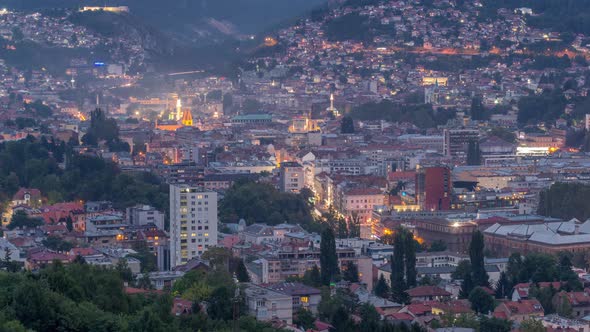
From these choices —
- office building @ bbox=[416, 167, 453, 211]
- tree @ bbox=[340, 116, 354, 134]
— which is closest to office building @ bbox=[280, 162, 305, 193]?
office building @ bbox=[416, 167, 453, 211]

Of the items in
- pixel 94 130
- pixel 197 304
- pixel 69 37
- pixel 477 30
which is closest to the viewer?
pixel 197 304

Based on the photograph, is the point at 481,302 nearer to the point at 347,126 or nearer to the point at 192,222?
the point at 192,222

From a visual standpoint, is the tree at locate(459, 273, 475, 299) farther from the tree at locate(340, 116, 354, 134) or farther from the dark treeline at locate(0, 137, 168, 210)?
the tree at locate(340, 116, 354, 134)

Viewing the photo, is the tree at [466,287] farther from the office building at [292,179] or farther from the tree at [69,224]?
the office building at [292,179]

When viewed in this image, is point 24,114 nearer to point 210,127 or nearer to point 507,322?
point 210,127

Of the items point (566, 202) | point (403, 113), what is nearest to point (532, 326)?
point (566, 202)

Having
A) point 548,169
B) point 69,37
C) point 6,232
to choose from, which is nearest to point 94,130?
point 548,169

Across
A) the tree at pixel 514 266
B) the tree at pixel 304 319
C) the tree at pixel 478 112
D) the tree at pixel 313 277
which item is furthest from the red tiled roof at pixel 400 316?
the tree at pixel 478 112
